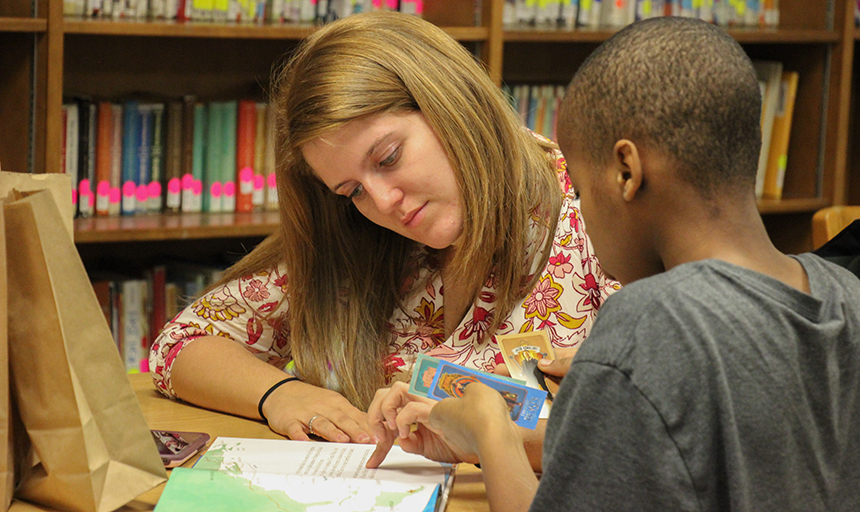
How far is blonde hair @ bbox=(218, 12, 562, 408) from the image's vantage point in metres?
1.27

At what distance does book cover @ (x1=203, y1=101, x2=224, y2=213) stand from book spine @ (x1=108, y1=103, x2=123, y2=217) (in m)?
0.23

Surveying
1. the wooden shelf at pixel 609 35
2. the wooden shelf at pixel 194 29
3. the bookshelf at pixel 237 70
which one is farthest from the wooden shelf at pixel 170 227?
the wooden shelf at pixel 609 35

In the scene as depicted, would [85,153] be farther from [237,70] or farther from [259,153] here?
[237,70]

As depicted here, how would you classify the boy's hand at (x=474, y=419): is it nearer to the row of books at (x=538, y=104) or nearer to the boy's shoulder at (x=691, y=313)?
the boy's shoulder at (x=691, y=313)

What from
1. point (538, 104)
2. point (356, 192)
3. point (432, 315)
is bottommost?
point (432, 315)

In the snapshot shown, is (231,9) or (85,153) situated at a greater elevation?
(231,9)

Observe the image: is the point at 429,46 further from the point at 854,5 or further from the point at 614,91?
the point at 854,5

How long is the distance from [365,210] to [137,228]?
3.44 feet

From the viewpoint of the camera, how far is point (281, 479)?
3.15ft

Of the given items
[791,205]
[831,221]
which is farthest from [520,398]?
[791,205]

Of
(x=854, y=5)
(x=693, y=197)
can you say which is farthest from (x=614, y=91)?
(x=854, y=5)

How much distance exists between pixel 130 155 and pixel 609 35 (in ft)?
4.66

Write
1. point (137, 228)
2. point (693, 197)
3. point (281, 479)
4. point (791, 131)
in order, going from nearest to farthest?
point (693, 197), point (281, 479), point (137, 228), point (791, 131)

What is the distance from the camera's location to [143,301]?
2.40 metres
